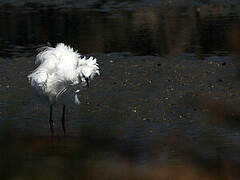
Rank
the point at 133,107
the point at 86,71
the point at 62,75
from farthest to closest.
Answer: the point at 133,107 < the point at 62,75 < the point at 86,71

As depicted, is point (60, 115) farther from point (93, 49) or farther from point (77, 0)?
point (77, 0)

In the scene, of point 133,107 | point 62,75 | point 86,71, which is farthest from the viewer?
point 133,107

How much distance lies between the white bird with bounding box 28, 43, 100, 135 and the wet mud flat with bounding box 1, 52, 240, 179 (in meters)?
0.62

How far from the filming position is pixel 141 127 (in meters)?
12.4

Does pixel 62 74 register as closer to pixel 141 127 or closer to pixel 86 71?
pixel 86 71

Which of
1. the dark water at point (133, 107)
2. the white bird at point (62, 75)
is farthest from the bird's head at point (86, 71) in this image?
the dark water at point (133, 107)

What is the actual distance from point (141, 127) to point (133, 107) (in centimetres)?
155

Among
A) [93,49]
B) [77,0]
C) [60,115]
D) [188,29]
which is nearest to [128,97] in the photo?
[60,115]

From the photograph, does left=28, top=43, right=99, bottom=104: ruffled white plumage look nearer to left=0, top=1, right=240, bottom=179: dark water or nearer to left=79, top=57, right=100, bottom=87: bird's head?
left=79, top=57, right=100, bottom=87: bird's head

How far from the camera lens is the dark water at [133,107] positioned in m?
10.5

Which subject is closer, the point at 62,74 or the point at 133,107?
the point at 62,74

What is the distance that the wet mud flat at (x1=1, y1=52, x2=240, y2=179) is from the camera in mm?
10336

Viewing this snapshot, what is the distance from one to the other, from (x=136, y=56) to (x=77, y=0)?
1492 centimetres

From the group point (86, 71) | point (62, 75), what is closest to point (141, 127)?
point (86, 71)
